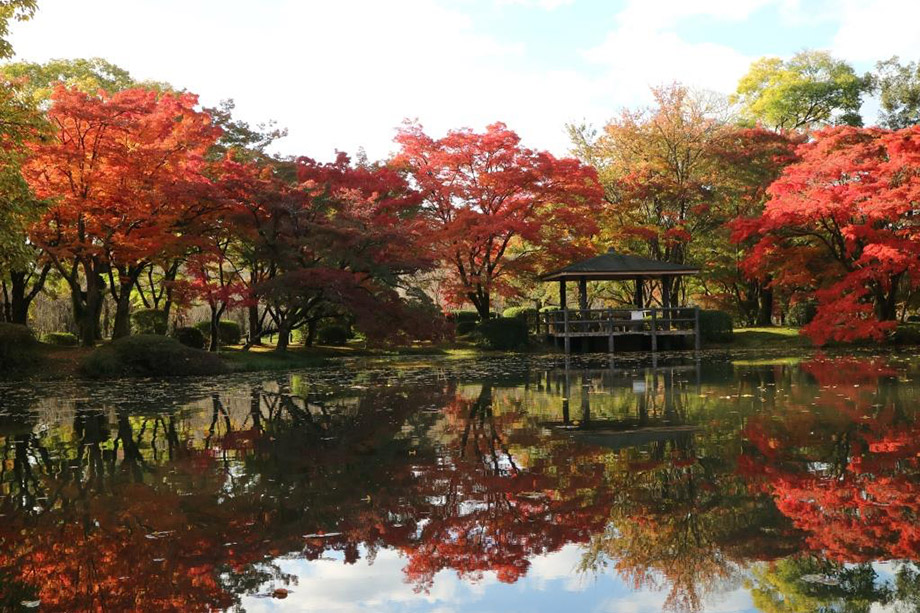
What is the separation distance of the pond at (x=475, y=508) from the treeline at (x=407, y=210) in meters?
8.15

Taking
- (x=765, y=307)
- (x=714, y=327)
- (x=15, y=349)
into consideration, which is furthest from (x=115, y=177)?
(x=765, y=307)

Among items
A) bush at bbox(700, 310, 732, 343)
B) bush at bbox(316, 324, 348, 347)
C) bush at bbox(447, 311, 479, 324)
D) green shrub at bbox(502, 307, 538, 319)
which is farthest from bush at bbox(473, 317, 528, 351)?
bush at bbox(700, 310, 732, 343)

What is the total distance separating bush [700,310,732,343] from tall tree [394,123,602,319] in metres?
4.36

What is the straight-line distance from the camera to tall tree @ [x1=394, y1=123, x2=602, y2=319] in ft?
75.1

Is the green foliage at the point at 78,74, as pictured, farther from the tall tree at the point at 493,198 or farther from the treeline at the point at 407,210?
the tall tree at the point at 493,198

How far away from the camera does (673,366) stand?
16.8 m

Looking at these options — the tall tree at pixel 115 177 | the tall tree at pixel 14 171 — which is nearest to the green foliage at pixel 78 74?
the tall tree at pixel 115 177

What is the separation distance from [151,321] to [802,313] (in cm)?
2092

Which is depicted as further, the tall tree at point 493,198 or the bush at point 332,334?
the bush at point 332,334

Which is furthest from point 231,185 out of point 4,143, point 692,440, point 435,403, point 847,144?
point 847,144

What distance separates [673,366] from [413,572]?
13688 mm

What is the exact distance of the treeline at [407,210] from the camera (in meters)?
17.4

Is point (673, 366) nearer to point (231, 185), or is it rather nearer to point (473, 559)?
point (231, 185)

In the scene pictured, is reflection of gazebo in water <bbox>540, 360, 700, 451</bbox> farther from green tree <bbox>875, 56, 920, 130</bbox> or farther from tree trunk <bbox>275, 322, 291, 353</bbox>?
green tree <bbox>875, 56, 920, 130</bbox>
